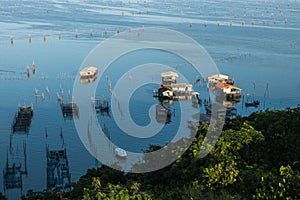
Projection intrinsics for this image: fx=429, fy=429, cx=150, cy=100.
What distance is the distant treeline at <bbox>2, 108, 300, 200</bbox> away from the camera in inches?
271

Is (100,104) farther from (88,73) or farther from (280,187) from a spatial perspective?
(280,187)

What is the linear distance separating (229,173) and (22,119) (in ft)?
39.9

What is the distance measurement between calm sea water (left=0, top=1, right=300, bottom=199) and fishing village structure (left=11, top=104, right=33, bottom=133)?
9.6 inches

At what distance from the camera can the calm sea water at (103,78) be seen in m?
15.9

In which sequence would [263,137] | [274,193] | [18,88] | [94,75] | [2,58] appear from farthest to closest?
1. [2,58]
2. [94,75]
3. [18,88]
4. [263,137]
5. [274,193]

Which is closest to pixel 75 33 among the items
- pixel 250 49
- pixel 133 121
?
pixel 250 49

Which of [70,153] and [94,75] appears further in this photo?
[94,75]

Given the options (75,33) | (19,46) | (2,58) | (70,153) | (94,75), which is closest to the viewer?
(70,153)

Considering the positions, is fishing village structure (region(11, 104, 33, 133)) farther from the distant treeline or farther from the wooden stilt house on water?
the wooden stilt house on water

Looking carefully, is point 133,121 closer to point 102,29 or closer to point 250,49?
point 250,49

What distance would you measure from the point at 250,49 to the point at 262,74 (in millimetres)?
8153

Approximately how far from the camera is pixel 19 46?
32656 millimetres

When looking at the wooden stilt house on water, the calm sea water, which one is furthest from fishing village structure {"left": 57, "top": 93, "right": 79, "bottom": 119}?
the wooden stilt house on water

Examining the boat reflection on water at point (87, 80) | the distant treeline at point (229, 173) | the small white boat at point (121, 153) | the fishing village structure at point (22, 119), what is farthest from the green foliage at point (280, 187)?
the boat reflection on water at point (87, 80)
